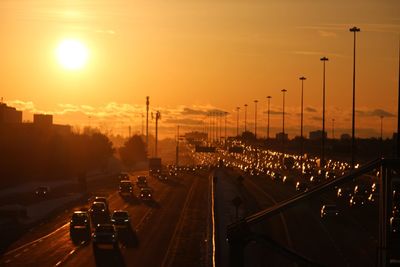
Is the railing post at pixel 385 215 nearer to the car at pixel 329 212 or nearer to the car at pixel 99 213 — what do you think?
the car at pixel 99 213

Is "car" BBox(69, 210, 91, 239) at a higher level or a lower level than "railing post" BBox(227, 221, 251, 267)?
lower

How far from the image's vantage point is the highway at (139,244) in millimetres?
46844

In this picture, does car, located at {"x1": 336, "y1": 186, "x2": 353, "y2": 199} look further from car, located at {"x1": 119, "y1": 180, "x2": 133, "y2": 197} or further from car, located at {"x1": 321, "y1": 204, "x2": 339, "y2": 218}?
car, located at {"x1": 321, "y1": 204, "x2": 339, "y2": 218}

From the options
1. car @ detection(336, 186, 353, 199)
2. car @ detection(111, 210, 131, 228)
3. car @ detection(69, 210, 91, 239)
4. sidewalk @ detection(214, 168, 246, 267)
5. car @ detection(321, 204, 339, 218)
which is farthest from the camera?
car @ detection(336, 186, 353, 199)

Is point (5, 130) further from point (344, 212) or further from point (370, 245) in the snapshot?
point (370, 245)

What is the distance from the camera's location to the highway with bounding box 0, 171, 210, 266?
46844mm

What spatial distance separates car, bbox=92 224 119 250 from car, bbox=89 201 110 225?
1840 cm

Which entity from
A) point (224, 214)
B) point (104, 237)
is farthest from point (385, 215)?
point (224, 214)

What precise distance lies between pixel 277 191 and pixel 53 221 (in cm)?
4759

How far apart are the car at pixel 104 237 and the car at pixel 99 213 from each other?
18.4m

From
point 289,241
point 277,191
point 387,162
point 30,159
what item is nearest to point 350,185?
point 277,191

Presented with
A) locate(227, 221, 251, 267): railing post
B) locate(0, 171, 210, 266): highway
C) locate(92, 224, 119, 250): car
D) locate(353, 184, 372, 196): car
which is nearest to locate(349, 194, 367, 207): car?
locate(353, 184, 372, 196): car

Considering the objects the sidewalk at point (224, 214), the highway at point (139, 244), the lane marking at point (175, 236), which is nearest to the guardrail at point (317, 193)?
the sidewalk at point (224, 214)

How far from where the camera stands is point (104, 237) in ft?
178
